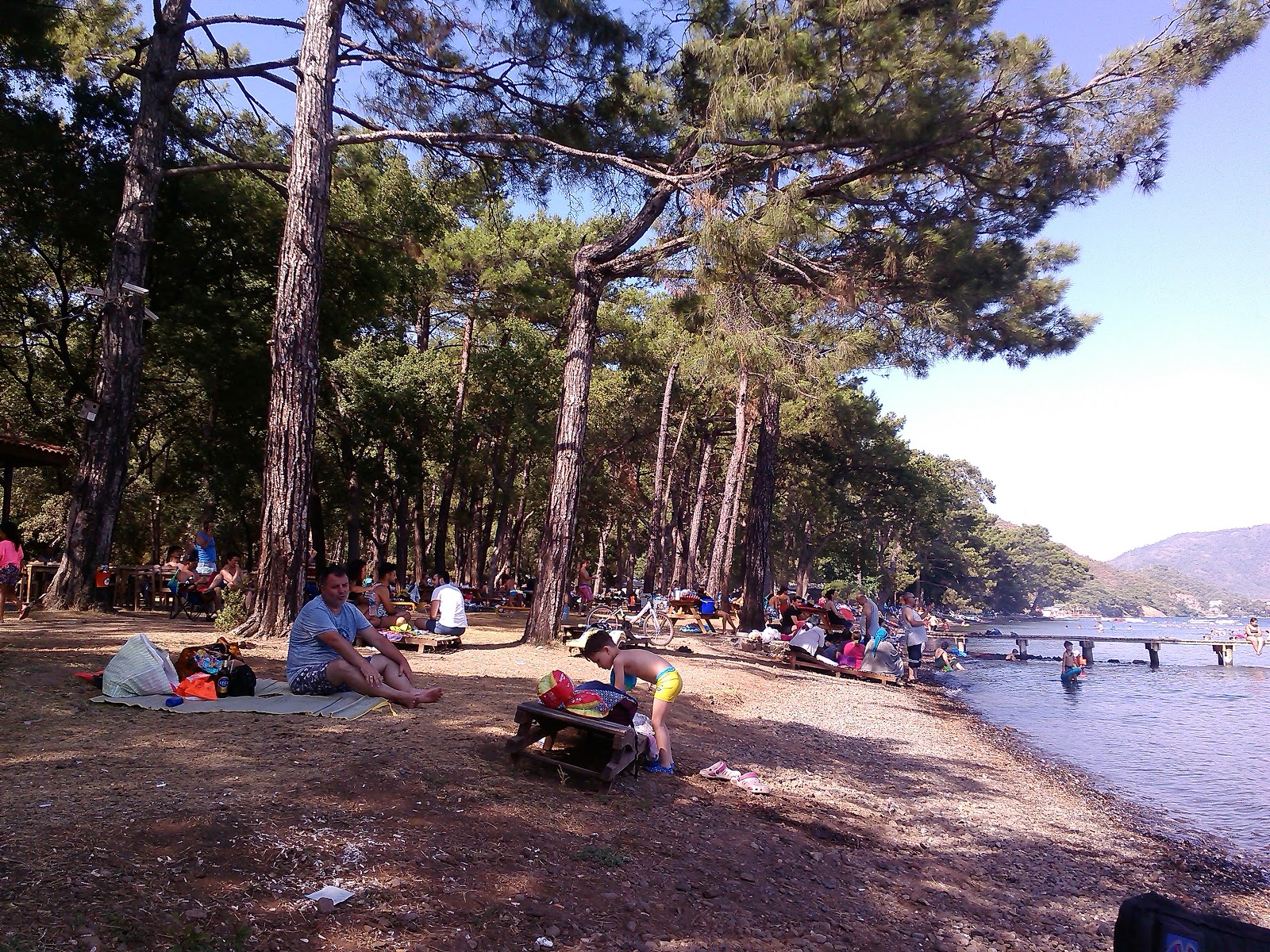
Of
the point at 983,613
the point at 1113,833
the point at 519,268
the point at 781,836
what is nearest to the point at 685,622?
the point at 519,268

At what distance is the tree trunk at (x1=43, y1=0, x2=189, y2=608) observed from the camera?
36.6ft

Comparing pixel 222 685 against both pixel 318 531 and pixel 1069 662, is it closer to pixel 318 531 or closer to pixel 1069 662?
pixel 318 531

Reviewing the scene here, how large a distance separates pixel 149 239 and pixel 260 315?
426 cm

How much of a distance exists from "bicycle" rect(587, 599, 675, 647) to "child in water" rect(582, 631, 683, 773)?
5.83 meters

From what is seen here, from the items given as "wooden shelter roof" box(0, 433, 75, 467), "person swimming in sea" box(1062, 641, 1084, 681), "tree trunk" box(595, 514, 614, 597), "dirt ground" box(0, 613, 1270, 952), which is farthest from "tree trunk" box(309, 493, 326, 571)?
"person swimming in sea" box(1062, 641, 1084, 681)

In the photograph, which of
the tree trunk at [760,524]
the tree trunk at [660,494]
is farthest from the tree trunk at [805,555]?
the tree trunk at [760,524]

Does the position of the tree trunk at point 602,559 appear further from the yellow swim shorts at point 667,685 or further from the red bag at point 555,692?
the red bag at point 555,692

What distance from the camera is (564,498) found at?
38.2 ft

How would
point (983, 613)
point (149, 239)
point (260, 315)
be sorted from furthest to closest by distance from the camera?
point (983, 613), point (260, 315), point (149, 239)

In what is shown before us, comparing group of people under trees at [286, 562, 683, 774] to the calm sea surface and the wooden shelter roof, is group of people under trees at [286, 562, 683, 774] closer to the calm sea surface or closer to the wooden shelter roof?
the calm sea surface

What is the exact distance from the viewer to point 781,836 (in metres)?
4.99

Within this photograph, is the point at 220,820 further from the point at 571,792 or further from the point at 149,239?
the point at 149,239

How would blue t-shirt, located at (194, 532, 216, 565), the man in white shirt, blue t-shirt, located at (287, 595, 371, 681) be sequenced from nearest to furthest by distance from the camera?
blue t-shirt, located at (287, 595, 371, 681), the man in white shirt, blue t-shirt, located at (194, 532, 216, 565)

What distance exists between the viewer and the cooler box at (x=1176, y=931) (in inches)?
81.9
